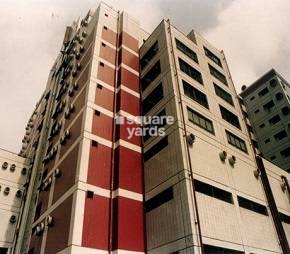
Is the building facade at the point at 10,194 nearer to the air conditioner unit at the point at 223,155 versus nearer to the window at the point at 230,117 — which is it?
the air conditioner unit at the point at 223,155

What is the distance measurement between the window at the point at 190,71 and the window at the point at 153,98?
320 centimetres

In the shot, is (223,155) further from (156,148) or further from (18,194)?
(18,194)

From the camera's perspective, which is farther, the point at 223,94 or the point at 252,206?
the point at 223,94

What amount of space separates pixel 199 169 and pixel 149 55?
1551cm

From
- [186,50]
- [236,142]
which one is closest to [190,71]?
[186,50]

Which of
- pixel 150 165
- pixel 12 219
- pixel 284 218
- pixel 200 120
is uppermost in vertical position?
pixel 200 120

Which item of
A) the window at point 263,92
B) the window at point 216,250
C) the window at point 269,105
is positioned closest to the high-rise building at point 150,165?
the window at point 216,250

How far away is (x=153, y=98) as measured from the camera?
27.1 metres

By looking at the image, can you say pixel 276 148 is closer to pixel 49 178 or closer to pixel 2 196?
pixel 49 178

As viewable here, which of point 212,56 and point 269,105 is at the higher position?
point 269,105

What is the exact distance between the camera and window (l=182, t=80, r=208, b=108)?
85.9 feet

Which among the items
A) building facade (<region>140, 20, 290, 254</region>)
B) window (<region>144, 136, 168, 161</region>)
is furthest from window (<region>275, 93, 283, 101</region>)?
window (<region>144, 136, 168, 161</region>)

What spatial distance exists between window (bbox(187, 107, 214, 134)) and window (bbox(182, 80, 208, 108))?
1723 millimetres

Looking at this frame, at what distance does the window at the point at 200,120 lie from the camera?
80.2 feet
